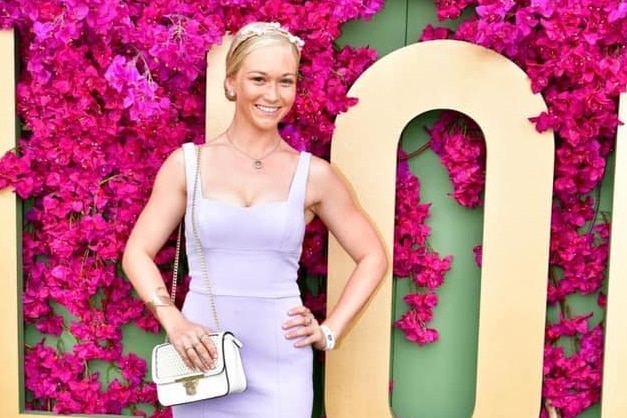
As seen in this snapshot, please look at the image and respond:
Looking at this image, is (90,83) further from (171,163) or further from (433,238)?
(433,238)

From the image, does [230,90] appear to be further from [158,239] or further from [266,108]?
[158,239]

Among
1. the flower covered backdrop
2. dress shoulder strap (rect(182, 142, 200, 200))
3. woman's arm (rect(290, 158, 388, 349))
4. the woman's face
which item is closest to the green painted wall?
the flower covered backdrop

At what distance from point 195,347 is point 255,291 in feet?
0.77

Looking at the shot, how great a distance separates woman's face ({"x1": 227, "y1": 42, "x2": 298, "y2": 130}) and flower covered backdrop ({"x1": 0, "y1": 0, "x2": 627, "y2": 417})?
1.30 ft

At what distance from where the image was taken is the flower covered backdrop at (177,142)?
241 cm

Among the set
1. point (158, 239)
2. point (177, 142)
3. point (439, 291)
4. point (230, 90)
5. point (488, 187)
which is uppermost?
point (230, 90)

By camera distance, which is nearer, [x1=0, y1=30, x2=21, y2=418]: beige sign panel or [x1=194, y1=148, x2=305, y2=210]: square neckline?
[x1=194, y1=148, x2=305, y2=210]: square neckline

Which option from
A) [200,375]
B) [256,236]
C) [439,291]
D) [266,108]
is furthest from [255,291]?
[439,291]

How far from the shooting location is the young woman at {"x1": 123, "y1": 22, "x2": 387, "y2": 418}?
203 centimetres

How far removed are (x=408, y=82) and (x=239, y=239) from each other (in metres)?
0.76

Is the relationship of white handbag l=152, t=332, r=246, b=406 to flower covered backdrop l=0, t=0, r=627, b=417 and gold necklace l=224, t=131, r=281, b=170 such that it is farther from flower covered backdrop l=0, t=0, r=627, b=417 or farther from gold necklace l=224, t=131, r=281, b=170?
flower covered backdrop l=0, t=0, r=627, b=417

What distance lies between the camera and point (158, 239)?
2.12 metres

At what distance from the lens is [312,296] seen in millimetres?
2701

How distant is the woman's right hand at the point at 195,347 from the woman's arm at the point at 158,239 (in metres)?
0.03
